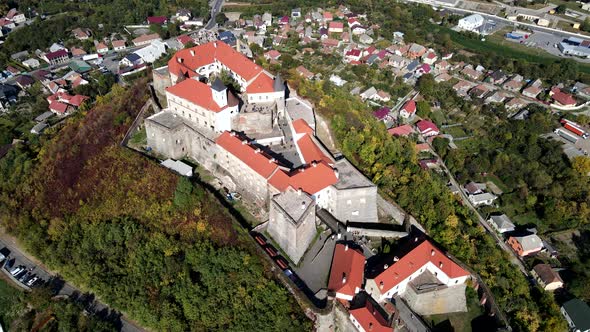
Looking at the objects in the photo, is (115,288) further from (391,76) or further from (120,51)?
(120,51)

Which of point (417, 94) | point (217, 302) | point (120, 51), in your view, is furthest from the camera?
point (120, 51)

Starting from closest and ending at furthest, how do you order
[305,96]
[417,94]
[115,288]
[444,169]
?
A: [115,288] < [305,96] < [444,169] < [417,94]

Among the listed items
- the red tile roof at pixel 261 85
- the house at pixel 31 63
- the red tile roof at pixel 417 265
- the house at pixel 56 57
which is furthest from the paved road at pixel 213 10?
the red tile roof at pixel 417 265

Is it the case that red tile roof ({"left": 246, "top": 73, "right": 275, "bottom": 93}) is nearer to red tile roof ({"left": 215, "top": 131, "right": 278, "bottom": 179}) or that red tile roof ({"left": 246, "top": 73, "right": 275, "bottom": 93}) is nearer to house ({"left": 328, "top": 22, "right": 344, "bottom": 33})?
red tile roof ({"left": 215, "top": 131, "right": 278, "bottom": 179})

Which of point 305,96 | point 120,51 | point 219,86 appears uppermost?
point 219,86

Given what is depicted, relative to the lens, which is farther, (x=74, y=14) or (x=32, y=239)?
(x=74, y=14)

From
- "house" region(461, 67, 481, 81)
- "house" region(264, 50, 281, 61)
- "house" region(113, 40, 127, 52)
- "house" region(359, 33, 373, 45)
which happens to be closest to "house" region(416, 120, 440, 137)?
"house" region(461, 67, 481, 81)

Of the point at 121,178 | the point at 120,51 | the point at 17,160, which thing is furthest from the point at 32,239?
the point at 120,51
